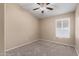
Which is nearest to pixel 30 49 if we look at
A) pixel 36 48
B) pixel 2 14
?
pixel 36 48

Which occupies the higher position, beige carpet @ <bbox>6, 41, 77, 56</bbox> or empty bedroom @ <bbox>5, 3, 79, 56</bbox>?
empty bedroom @ <bbox>5, 3, 79, 56</bbox>

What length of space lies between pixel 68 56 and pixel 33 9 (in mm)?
918

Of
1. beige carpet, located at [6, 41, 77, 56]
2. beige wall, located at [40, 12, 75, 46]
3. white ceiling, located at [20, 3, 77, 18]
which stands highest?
white ceiling, located at [20, 3, 77, 18]

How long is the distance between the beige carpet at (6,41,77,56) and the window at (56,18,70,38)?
0.58 feet

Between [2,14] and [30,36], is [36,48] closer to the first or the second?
[30,36]

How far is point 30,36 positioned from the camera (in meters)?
1.34

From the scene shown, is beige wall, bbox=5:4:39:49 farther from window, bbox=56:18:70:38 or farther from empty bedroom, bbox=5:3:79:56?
window, bbox=56:18:70:38

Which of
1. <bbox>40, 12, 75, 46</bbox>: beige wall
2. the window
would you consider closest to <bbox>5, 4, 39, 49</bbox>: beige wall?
<bbox>40, 12, 75, 46</bbox>: beige wall

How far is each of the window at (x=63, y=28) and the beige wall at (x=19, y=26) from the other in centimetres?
35

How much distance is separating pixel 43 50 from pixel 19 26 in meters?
0.54

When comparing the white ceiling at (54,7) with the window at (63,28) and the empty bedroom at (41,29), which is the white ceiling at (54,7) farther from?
the window at (63,28)

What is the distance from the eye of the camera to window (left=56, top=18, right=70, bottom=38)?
1.26m

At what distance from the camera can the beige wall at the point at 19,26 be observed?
48.3 inches

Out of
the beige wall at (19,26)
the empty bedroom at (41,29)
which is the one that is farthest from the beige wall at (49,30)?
the beige wall at (19,26)
